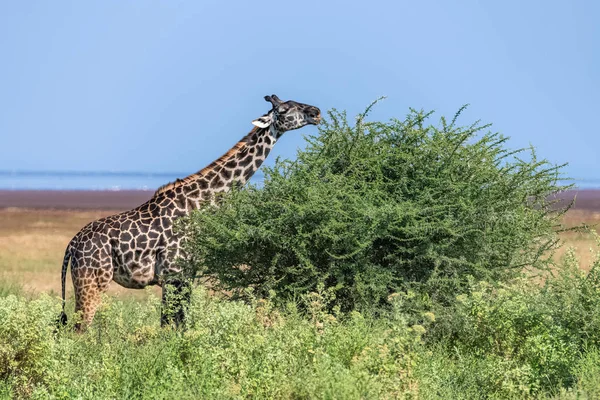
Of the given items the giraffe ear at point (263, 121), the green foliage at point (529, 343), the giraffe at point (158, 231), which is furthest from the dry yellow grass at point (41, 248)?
the green foliage at point (529, 343)

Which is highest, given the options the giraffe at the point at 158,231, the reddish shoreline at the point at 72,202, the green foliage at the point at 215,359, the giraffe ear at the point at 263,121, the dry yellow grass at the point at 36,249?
the giraffe ear at the point at 263,121

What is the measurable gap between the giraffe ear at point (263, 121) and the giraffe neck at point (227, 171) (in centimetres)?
9

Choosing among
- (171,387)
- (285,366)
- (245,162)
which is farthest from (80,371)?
(245,162)

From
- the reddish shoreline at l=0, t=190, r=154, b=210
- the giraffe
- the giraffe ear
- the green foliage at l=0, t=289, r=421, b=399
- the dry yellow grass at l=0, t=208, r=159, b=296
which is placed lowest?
the reddish shoreline at l=0, t=190, r=154, b=210

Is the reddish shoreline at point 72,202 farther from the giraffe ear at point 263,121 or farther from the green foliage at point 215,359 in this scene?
the green foliage at point 215,359

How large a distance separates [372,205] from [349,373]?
316 cm

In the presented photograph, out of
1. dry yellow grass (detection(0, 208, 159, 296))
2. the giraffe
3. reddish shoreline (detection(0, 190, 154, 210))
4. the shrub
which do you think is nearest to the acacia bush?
the giraffe

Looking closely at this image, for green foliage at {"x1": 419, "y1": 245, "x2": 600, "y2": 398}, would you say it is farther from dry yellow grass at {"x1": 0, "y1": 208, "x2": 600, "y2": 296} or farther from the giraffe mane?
dry yellow grass at {"x1": 0, "y1": 208, "x2": 600, "y2": 296}

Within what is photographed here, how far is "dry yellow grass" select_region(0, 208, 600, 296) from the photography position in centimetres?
2025

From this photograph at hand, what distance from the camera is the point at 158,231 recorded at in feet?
38.3

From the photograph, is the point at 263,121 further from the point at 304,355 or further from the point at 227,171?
the point at 304,355

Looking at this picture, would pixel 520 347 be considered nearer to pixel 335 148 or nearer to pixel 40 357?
pixel 335 148

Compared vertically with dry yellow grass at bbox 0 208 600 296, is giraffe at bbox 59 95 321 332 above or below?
above

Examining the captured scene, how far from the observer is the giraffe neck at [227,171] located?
1199 centimetres
